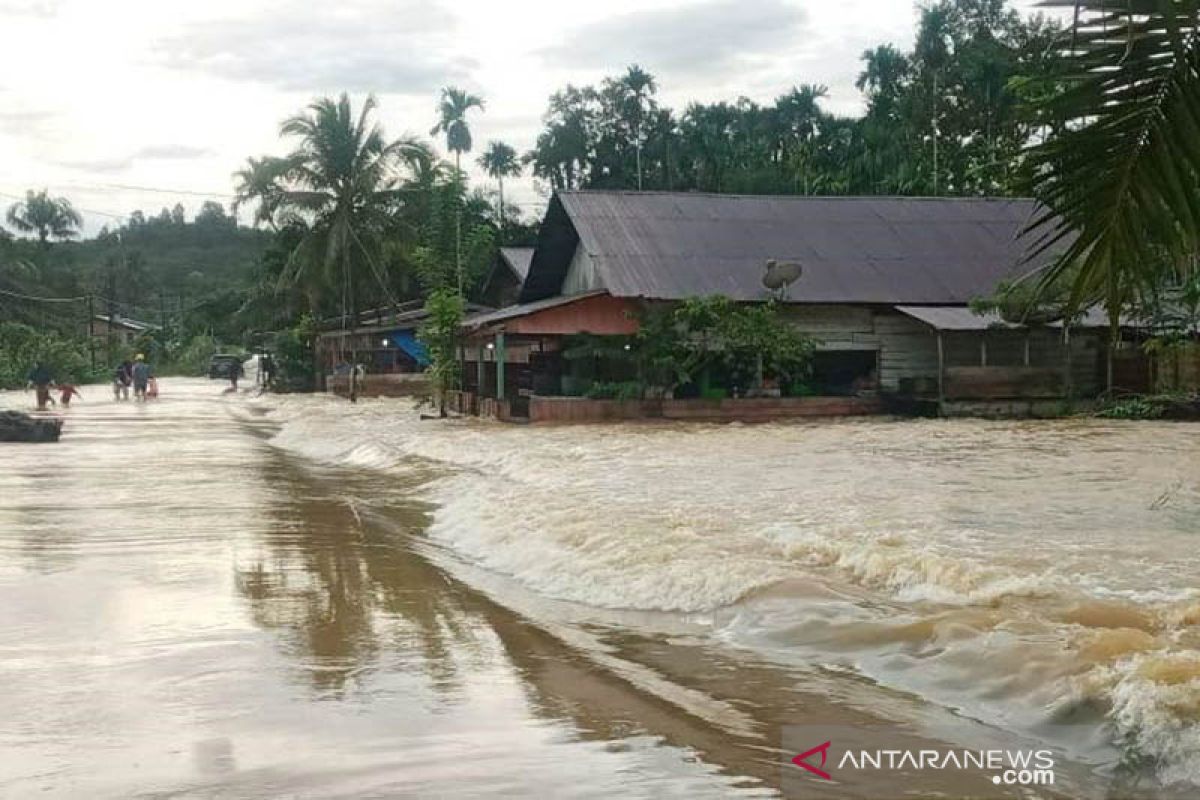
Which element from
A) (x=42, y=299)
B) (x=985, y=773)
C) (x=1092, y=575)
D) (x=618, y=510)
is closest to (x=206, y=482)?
(x=618, y=510)

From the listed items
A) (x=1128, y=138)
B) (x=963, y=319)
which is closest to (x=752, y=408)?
(x=963, y=319)

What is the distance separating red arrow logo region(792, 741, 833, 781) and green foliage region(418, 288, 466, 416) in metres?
22.7

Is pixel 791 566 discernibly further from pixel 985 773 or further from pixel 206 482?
pixel 206 482

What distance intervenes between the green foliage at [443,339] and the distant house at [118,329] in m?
51.4

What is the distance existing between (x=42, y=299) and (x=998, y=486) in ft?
214

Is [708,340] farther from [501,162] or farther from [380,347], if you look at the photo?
[501,162]

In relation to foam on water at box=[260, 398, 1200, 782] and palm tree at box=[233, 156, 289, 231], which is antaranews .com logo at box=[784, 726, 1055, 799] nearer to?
foam on water at box=[260, 398, 1200, 782]

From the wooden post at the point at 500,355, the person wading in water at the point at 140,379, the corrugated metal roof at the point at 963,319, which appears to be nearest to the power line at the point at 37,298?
the person wading in water at the point at 140,379

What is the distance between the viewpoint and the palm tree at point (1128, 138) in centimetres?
354

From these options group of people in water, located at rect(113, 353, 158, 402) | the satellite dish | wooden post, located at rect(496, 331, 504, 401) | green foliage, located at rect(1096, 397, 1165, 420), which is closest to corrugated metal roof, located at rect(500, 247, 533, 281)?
wooden post, located at rect(496, 331, 504, 401)

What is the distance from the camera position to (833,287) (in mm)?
25359

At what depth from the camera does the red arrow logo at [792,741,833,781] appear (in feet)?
13.7

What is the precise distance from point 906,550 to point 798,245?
19.5 metres

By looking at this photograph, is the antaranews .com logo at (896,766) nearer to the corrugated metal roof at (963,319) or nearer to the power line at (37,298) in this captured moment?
the corrugated metal roof at (963,319)
